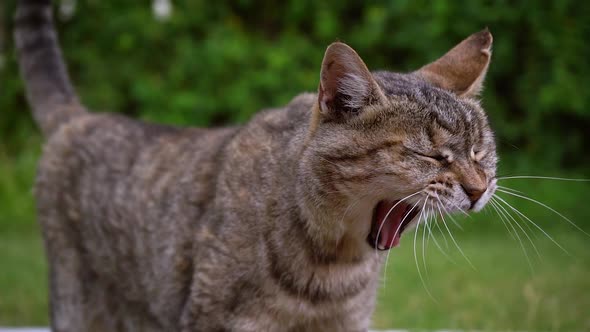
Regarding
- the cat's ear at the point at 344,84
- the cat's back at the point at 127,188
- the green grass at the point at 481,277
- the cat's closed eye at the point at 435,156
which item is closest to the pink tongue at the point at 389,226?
the cat's closed eye at the point at 435,156

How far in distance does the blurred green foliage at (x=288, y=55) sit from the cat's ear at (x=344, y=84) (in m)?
3.81

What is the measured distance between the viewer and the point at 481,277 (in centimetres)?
461

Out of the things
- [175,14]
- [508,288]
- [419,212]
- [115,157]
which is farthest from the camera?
[175,14]

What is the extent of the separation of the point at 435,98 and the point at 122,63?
17.9 feet

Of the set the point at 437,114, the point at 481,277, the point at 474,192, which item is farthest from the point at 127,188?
the point at 481,277

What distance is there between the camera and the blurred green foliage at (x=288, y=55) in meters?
5.79

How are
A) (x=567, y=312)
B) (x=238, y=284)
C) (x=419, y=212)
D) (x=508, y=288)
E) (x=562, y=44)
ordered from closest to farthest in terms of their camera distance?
(x=419, y=212)
(x=238, y=284)
(x=567, y=312)
(x=508, y=288)
(x=562, y=44)

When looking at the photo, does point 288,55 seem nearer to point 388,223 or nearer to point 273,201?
point 273,201

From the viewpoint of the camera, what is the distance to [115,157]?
295cm

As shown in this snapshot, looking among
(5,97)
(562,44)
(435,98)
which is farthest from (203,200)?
(5,97)

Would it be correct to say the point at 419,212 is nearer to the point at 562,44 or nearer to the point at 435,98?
the point at 435,98

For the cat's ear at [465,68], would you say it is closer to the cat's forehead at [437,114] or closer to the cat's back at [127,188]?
the cat's forehead at [437,114]

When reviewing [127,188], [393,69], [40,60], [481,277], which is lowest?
[481,277]

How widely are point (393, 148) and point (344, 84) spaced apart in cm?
22
